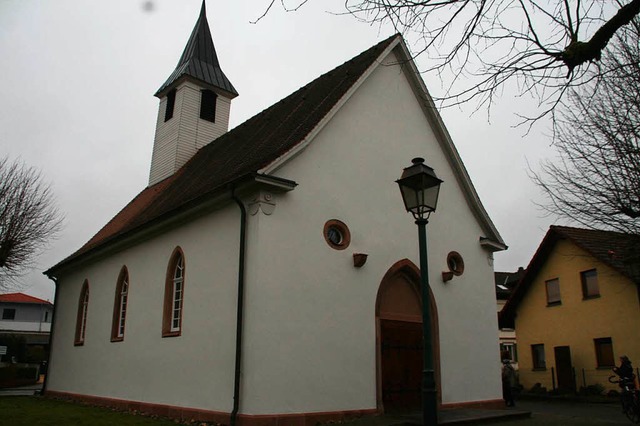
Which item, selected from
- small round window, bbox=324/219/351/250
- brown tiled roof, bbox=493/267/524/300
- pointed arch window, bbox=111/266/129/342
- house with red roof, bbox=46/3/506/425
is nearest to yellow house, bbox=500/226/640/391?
house with red roof, bbox=46/3/506/425

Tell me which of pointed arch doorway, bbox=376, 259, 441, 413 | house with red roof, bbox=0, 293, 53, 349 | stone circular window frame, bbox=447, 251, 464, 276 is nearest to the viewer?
pointed arch doorway, bbox=376, 259, 441, 413

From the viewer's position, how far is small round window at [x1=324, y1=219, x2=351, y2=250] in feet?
39.6

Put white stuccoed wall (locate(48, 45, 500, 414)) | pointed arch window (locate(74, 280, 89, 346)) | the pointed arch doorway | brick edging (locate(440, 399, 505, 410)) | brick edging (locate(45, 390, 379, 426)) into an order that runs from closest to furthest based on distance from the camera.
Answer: brick edging (locate(45, 390, 379, 426)), white stuccoed wall (locate(48, 45, 500, 414)), the pointed arch doorway, brick edging (locate(440, 399, 505, 410)), pointed arch window (locate(74, 280, 89, 346))

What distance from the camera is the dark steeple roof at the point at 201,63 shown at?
75.3ft

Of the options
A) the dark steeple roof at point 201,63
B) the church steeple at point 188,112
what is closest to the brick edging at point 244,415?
the church steeple at point 188,112

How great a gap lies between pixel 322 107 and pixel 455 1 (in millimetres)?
7149

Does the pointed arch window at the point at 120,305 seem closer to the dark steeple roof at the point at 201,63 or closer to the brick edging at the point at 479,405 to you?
the dark steeple roof at the point at 201,63

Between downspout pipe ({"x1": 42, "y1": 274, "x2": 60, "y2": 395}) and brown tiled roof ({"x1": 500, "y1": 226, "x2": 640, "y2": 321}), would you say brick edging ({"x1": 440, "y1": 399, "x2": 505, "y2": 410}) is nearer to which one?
brown tiled roof ({"x1": 500, "y1": 226, "x2": 640, "y2": 321})

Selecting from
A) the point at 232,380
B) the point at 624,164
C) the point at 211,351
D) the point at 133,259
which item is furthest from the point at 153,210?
the point at 624,164

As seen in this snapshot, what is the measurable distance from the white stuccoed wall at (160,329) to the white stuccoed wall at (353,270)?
94 centimetres

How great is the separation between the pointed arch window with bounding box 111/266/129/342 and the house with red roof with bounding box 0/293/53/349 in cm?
5282

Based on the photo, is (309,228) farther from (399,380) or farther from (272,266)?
(399,380)

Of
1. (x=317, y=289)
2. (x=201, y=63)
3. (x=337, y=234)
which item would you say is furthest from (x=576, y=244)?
(x=201, y=63)

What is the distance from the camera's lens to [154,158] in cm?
2355
